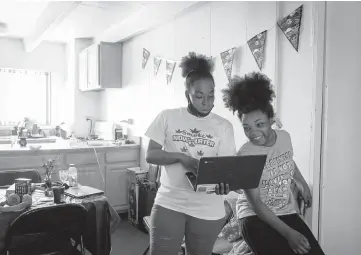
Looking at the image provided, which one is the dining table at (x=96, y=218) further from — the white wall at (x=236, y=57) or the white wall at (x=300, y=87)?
the white wall at (x=300, y=87)

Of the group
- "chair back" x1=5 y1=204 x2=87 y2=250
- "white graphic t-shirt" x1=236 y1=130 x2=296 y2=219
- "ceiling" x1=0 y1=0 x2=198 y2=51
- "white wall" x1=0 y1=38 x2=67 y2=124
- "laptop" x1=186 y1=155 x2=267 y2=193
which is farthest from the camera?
"white wall" x1=0 y1=38 x2=67 y2=124

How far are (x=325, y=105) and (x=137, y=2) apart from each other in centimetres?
229

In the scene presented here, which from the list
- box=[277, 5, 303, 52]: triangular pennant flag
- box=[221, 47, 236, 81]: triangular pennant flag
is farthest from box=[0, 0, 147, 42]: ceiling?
A: box=[277, 5, 303, 52]: triangular pennant flag

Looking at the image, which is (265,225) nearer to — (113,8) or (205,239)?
(205,239)

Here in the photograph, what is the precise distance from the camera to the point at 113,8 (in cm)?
382

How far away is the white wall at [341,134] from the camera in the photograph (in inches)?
76.3

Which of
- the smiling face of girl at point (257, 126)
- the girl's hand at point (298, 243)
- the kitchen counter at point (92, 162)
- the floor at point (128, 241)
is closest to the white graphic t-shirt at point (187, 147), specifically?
the smiling face of girl at point (257, 126)

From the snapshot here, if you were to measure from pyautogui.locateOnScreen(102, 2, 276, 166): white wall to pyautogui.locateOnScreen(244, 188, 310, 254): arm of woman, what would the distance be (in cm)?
115

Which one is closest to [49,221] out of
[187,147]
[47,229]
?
[47,229]

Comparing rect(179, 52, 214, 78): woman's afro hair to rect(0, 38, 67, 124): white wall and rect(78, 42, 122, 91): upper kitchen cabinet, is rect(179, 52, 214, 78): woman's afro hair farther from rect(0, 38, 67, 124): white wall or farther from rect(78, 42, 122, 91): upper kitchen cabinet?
rect(0, 38, 67, 124): white wall

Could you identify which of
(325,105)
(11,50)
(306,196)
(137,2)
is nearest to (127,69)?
(137,2)

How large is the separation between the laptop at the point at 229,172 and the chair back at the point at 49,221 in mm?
779

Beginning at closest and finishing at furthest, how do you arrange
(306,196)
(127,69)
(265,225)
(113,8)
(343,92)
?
1. (265,225)
2. (306,196)
3. (343,92)
4. (113,8)
5. (127,69)

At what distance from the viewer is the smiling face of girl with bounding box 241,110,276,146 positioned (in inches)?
62.4
